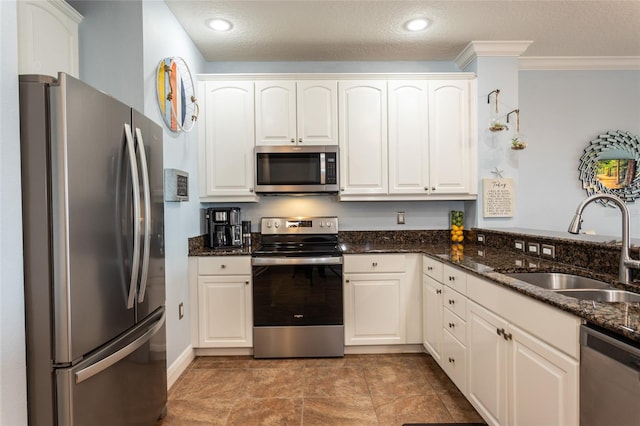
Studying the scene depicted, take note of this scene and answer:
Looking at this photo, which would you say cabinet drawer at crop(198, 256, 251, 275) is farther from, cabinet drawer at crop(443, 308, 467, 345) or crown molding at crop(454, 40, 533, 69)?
crown molding at crop(454, 40, 533, 69)

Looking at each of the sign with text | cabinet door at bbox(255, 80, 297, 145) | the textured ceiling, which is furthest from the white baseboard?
the sign with text

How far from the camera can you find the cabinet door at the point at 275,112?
2.94 metres

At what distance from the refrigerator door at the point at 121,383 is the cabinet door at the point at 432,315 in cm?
179

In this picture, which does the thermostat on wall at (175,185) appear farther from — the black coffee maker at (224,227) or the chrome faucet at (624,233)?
the chrome faucet at (624,233)

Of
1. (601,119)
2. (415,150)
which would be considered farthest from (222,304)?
(601,119)

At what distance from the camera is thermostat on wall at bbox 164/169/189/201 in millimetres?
2256

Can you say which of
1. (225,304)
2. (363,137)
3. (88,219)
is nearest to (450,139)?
(363,137)

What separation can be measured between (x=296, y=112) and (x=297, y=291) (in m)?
1.53

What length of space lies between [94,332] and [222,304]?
1.46 m

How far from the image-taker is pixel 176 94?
241 centimetres

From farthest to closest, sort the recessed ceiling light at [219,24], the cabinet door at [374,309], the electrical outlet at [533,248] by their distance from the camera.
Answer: the cabinet door at [374,309] < the recessed ceiling light at [219,24] < the electrical outlet at [533,248]

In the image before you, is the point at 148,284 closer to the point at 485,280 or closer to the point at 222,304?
the point at 222,304

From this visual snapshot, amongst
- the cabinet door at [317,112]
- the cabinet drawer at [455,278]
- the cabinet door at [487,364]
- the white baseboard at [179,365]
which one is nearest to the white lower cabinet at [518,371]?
the cabinet door at [487,364]

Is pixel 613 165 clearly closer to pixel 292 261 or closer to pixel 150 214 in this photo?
pixel 292 261
